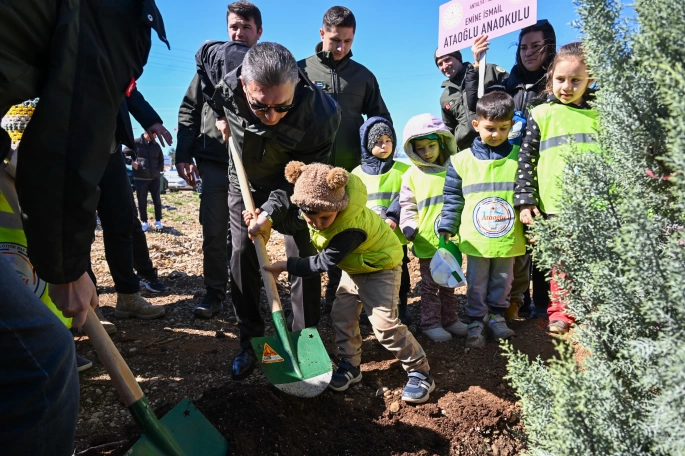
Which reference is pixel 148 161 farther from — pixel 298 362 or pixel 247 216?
pixel 298 362

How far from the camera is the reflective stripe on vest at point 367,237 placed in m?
2.70

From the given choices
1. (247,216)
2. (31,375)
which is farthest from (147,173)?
(31,375)

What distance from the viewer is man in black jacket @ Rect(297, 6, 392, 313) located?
421 cm

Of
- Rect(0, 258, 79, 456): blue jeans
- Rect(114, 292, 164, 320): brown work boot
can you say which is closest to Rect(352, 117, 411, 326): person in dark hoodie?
Rect(114, 292, 164, 320): brown work boot

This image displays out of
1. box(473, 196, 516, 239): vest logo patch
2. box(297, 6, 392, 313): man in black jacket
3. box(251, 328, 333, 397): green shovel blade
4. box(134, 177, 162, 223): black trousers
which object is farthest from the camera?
Answer: box(134, 177, 162, 223): black trousers

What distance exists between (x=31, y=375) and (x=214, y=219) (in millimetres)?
2789

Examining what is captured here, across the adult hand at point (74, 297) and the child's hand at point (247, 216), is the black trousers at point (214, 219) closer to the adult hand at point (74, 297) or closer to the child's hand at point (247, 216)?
the child's hand at point (247, 216)

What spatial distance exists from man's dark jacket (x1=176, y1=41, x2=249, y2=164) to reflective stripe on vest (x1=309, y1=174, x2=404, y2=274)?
1505 mm

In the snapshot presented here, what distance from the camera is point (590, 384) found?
1264 millimetres

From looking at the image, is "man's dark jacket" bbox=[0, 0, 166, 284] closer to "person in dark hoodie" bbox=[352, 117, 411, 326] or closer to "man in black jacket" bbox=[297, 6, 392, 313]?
"person in dark hoodie" bbox=[352, 117, 411, 326]

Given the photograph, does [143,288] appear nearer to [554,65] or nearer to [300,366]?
[300,366]

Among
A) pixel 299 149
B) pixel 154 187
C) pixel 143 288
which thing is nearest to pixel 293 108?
pixel 299 149

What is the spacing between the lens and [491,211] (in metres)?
3.41

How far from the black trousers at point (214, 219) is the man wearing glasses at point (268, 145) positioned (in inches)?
31.7
